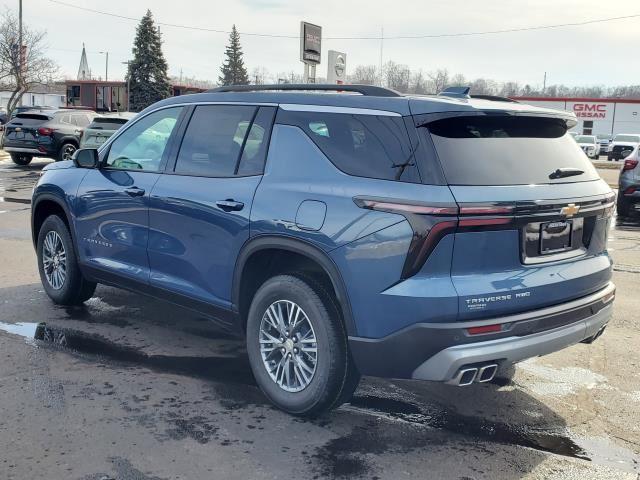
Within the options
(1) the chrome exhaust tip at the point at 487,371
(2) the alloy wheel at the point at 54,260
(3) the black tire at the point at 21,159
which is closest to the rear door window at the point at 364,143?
(1) the chrome exhaust tip at the point at 487,371

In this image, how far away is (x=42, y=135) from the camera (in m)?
20.0

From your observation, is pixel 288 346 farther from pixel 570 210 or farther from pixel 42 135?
pixel 42 135

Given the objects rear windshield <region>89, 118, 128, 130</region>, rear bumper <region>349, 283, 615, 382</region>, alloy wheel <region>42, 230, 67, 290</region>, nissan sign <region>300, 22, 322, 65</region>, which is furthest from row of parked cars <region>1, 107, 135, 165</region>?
rear bumper <region>349, 283, 615, 382</region>

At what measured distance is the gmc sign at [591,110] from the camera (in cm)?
6575

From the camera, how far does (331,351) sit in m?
3.64

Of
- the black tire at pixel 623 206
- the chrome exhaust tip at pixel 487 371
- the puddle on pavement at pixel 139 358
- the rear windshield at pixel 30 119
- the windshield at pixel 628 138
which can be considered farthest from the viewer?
the windshield at pixel 628 138

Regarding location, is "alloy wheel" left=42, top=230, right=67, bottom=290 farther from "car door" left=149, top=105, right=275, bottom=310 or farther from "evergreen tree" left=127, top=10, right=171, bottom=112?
"evergreen tree" left=127, top=10, right=171, bottom=112

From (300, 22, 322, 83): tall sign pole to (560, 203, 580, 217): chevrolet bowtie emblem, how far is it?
1205 cm

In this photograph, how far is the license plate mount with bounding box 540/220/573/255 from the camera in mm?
3545

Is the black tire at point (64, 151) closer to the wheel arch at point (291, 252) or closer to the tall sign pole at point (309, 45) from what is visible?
the tall sign pole at point (309, 45)

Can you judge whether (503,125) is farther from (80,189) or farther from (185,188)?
(80,189)

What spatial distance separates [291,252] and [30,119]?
1884 cm

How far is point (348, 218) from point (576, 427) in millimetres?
1798

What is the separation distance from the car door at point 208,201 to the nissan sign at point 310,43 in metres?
10.8
